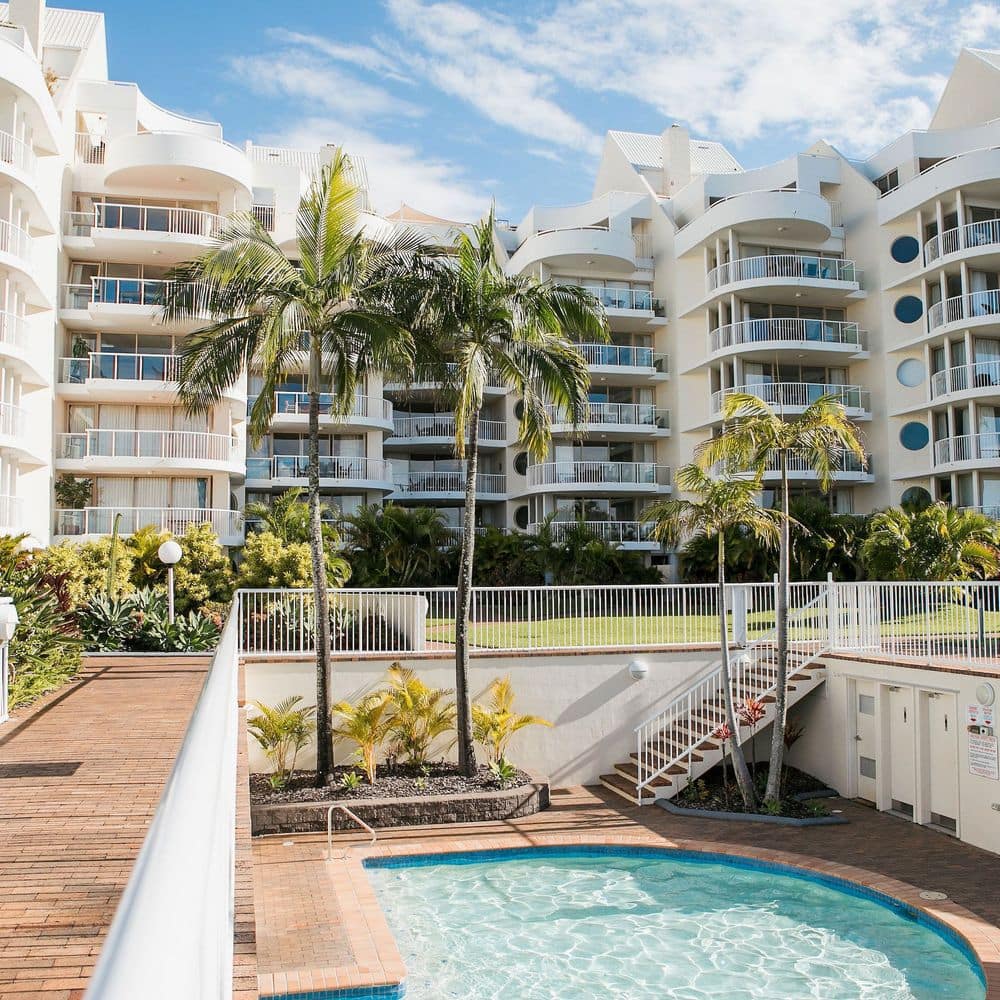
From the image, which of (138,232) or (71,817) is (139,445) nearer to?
(138,232)

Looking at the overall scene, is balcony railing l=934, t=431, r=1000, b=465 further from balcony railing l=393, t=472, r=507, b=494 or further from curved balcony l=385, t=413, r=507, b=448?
balcony railing l=393, t=472, r=507, b=494

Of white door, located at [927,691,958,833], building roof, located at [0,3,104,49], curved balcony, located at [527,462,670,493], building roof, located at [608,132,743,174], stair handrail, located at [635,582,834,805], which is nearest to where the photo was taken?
white door, located at [927,691,958,833]

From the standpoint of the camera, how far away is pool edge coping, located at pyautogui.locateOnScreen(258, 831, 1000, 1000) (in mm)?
9477

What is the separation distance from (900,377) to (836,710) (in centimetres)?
2085

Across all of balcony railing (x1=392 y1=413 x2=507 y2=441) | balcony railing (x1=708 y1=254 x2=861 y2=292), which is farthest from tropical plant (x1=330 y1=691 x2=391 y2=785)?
balcony railing (x1=708 y1=254 x2=861 y2=292)

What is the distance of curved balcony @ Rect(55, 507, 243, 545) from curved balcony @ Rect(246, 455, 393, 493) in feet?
12.6

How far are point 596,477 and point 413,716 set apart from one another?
71.3 feet

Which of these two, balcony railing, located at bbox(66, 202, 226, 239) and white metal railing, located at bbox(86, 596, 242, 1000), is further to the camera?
balcony railing, located at bbox(66, 202, 226, 239)

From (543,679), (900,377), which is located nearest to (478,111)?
(543,679)

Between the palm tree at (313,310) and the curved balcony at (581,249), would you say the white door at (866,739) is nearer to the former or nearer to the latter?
the palm tree at (313,310)

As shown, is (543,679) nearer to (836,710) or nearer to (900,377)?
(836,710)

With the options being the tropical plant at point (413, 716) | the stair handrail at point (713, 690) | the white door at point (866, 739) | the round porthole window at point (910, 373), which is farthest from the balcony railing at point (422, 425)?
the white door at point (866, 739)

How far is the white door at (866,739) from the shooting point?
17.4 metres

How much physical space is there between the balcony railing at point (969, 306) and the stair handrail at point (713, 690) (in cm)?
1812
